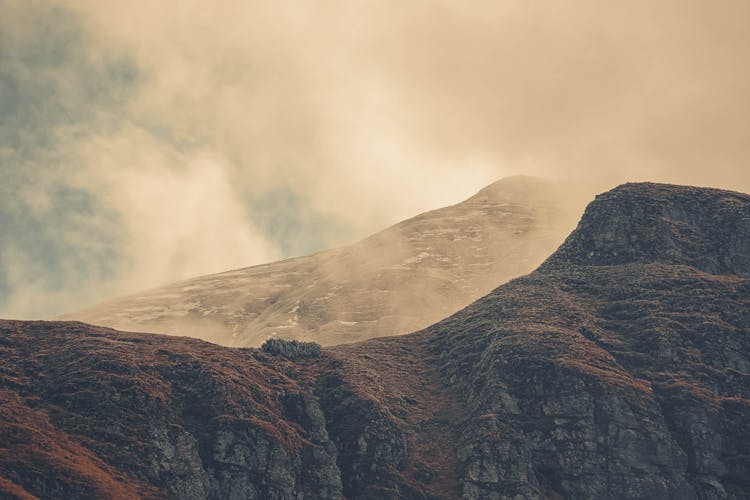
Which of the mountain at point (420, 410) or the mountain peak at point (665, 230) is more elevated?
the mountain peak at point (665, 230)

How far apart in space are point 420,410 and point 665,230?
253ft

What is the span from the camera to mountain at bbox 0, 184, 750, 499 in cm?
9412

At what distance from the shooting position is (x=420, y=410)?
126688 mm

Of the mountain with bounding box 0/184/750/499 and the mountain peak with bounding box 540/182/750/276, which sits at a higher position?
the mountain peak with bounding box 540/182/750/276

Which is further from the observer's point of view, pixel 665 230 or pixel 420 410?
pixel 665 230

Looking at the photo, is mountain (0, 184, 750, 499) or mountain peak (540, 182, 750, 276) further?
mountain peak (540, 182, 750, 276)

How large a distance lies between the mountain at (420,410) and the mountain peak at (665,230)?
467 inches

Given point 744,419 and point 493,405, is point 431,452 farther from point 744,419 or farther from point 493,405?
point 744,419

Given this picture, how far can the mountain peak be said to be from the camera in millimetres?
157250

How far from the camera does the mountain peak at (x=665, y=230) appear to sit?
516 feet

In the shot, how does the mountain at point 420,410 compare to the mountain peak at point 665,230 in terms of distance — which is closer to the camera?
the mountain at point 420,410

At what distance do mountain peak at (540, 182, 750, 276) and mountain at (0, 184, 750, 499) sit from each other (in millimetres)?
11872

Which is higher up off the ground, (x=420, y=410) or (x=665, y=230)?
(x=665, y=230)

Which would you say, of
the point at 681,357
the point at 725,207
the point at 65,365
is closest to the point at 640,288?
the point at 681,357
